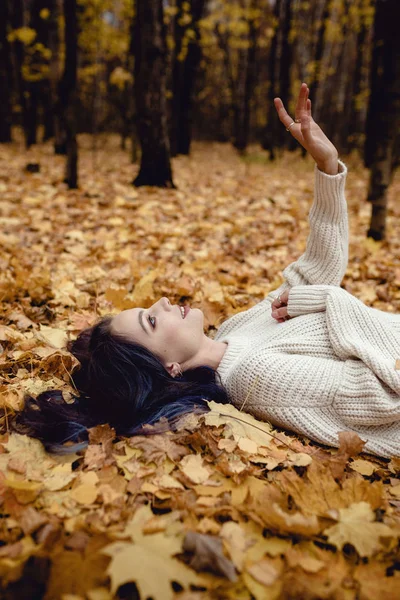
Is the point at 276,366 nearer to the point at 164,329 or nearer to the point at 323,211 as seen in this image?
the point at 164,329

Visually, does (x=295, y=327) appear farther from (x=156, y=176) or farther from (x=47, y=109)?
(x=47, y=109)

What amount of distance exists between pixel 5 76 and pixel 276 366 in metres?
13.4

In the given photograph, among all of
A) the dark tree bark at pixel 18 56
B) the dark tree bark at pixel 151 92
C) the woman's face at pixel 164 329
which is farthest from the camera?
the dark tree bark at pixel 18 56

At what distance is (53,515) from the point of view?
1.45 metres

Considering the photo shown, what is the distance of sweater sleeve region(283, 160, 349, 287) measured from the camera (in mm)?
2322

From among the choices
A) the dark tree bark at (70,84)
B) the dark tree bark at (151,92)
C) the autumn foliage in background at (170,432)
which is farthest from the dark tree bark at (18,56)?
the dark tree bark at (70,84)

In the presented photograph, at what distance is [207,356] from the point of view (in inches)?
86.7

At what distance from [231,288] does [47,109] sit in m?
13.2

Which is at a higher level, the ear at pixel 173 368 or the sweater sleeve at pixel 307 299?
the sweater sleeve at pixel 307 299

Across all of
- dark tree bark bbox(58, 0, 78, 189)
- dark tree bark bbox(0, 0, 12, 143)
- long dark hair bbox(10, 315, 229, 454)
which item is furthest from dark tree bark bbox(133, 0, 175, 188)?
dark tree bark bbox(0, 0, 12, 143)

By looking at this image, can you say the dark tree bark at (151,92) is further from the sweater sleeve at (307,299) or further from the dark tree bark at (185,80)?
the dark tree bark at (185,80)

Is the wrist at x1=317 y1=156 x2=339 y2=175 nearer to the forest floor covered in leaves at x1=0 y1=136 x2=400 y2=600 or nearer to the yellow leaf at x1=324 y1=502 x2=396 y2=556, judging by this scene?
the forest floor covered in leaves at x1=0 y1=136 x2=400 y2=600

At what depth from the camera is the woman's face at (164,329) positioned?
2.07 m

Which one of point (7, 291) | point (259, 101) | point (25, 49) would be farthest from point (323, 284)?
point (259, 101)
